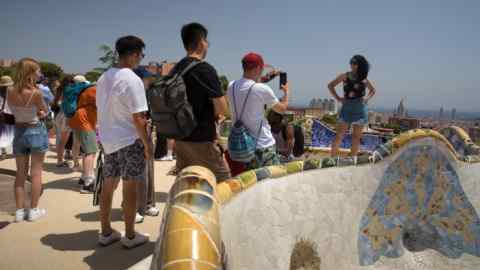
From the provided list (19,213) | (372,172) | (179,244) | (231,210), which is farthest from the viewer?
(19,213)

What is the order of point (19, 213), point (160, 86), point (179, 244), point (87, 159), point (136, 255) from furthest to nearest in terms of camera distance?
point (87, 159)
point (19, 213)
point (136, 255)
point (160, 86)
point (179, 244)

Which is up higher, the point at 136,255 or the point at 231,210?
the point at 231,210

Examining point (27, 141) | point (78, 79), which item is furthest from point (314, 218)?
point (78, 79)

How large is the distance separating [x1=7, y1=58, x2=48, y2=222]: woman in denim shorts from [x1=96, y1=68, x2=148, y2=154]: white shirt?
1.14m

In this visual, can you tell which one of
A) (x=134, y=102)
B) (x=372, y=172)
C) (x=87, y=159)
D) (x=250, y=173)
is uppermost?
(x=134, y=102)

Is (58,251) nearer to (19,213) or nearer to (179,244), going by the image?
(19,213)

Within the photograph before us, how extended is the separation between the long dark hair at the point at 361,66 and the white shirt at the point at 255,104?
226 cm

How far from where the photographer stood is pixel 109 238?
296 centimetres

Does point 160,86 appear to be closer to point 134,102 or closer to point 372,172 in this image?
point 134,102

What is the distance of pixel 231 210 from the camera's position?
1.18 metres

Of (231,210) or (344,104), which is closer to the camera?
(231,210)

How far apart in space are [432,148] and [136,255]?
2490 millimetres

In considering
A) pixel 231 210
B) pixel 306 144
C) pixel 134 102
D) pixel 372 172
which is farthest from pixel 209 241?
pixel 306 144

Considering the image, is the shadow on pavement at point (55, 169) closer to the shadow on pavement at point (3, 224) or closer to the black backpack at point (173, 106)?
the shadow on pavement at point (3, 224)
